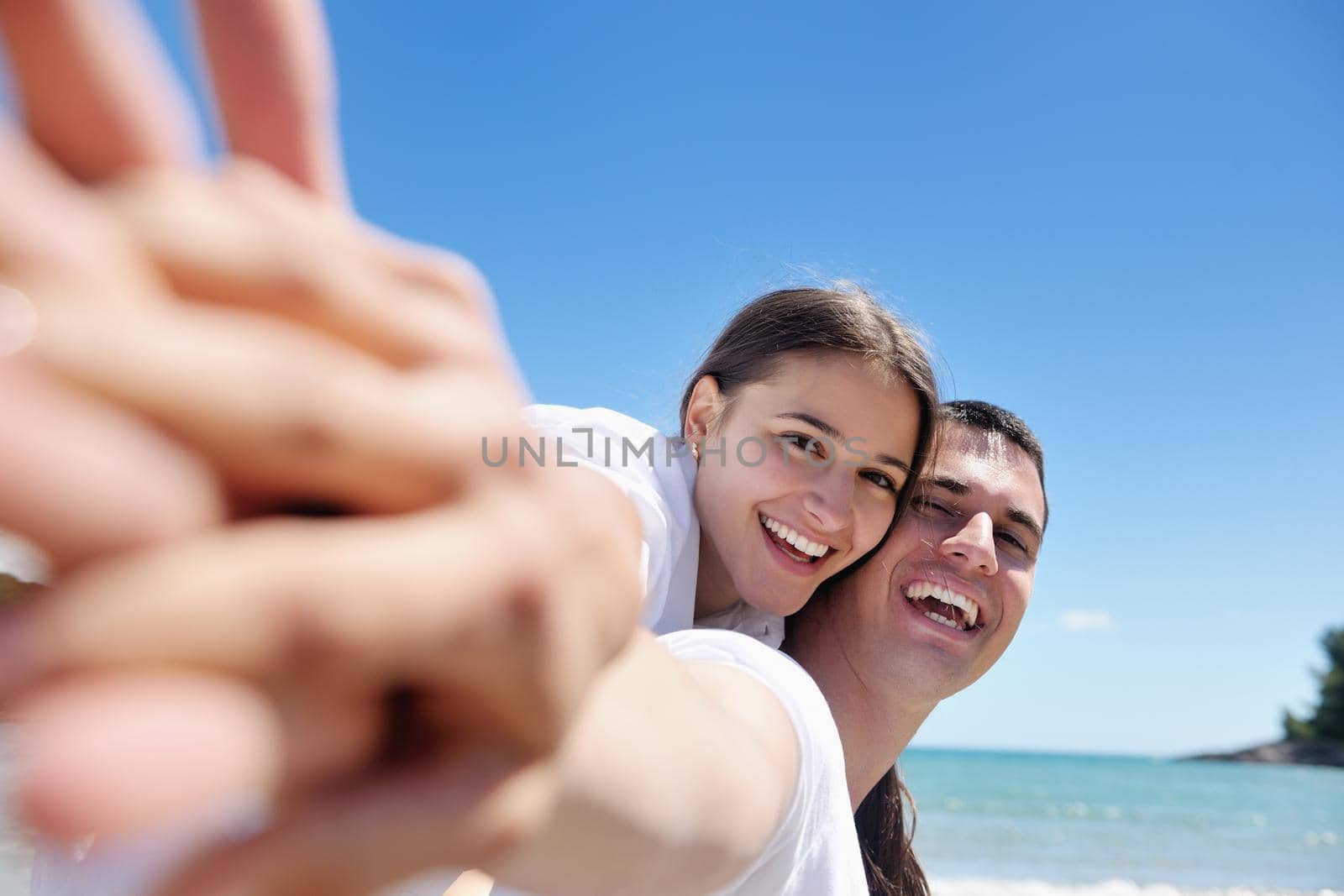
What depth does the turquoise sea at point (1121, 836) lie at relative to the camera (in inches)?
507

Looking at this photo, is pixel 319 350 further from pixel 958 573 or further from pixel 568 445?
pixel 958 573

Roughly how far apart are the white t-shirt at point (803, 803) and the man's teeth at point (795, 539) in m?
1.54

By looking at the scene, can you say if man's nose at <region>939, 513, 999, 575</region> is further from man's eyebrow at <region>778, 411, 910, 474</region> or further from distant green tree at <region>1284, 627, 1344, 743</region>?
distant green tree at <region>1284, 627, 1344, 743</region>

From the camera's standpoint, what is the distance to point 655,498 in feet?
7.95

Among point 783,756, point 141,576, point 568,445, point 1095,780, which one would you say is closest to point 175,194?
point 141,576

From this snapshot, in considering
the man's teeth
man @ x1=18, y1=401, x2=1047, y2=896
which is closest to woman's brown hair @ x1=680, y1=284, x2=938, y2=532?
the man's teeth

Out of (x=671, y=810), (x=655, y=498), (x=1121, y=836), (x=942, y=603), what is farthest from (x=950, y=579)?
(x=1121, y=836)

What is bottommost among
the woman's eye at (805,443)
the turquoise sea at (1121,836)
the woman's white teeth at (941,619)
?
the turquoise sea at (1121,836)

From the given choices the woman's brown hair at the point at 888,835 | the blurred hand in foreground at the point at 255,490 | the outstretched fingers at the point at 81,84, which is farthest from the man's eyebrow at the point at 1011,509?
the outstretched fingers at the point at 81,84

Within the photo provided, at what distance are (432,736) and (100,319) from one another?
0.28m

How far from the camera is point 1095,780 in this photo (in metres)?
30.0

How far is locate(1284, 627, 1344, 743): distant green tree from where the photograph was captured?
38938 millimetres

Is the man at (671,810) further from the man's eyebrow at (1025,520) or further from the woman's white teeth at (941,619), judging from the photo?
the man's eyebrow at (1025,520)

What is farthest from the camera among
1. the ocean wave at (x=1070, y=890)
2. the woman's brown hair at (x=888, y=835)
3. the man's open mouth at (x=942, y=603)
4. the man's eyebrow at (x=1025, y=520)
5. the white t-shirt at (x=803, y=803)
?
the ocean wave at (x=1070, y=890)
